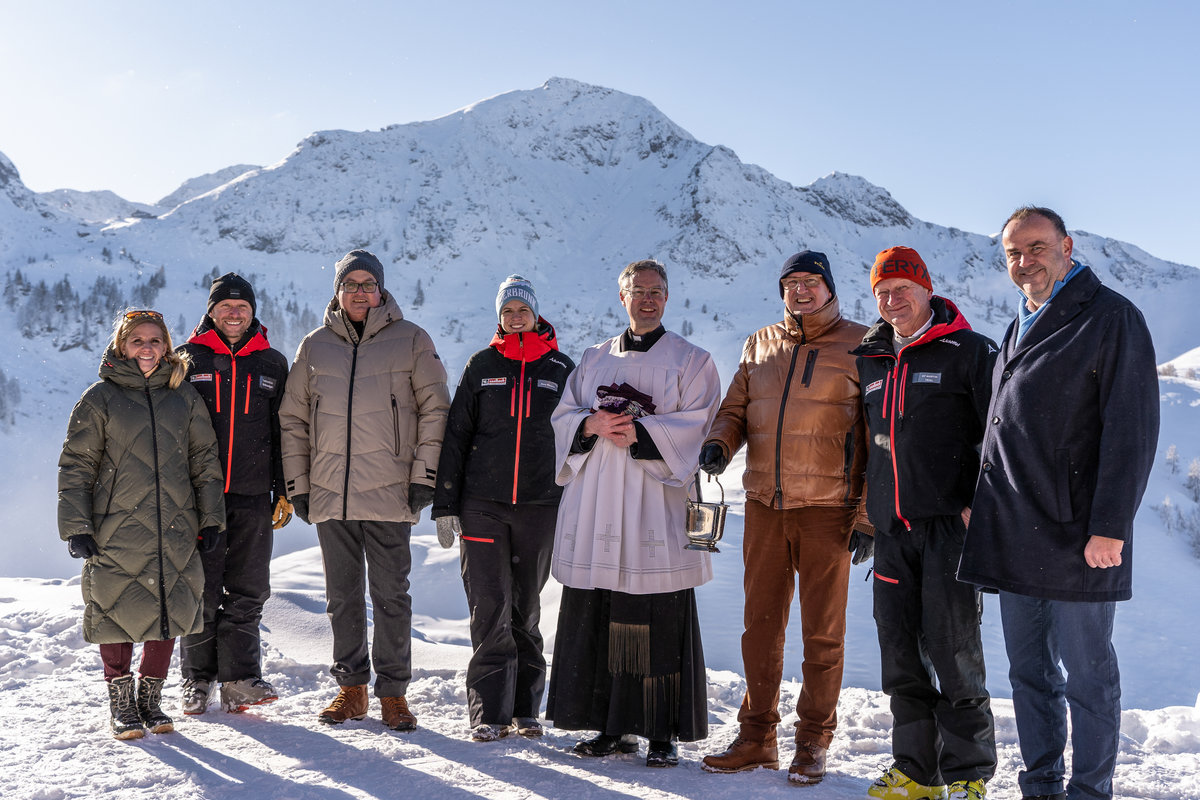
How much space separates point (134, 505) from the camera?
3484 mm

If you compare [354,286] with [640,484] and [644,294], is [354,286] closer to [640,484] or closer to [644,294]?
[644,294]

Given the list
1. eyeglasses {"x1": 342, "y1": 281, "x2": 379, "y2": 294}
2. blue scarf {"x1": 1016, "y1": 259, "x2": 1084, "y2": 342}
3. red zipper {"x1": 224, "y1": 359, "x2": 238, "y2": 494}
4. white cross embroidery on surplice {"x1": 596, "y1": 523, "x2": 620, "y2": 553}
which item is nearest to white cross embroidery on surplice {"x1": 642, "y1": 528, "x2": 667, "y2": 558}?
white cross embroidery on surplice {"x1": 596, "y1": 523, "x2": 620, "y2": 553}

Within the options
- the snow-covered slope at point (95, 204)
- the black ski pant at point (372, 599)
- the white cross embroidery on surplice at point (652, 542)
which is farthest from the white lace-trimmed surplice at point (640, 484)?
the snow-covered slope at point (95, 204)

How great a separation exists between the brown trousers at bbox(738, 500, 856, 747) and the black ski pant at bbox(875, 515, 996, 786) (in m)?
0.20

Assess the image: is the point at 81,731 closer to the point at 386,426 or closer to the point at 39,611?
the point at 386,426

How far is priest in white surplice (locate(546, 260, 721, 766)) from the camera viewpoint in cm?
320

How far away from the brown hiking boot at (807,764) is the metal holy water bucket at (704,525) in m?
0.80

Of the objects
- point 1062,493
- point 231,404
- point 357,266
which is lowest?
point 1062,493

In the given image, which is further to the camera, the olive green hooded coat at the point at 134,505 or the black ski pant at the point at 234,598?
the black ski pant at the point at 234,598

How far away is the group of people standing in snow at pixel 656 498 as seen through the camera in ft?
8.29

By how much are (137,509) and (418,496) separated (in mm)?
1183

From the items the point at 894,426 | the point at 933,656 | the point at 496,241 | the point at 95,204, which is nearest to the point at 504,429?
the point at 894,426

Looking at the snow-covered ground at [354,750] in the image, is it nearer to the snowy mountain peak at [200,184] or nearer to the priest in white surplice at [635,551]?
the priest in white surplice at [635,551]

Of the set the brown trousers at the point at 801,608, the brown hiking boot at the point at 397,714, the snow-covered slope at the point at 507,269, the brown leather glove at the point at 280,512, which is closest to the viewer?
the brown trousers at the point at 801,608
